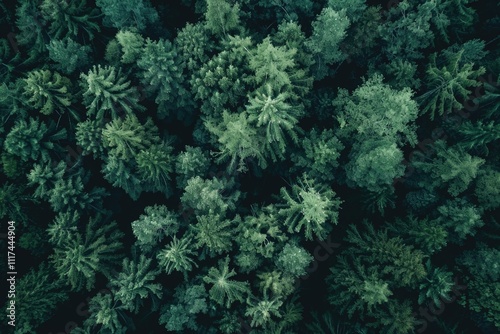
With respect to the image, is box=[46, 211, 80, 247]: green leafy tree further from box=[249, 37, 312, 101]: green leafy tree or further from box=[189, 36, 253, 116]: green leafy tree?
box=[249, 37, 312, 101]: green leafy tree

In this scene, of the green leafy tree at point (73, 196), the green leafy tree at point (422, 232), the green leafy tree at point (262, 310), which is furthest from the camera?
the green leafy tree at point (73, 196)

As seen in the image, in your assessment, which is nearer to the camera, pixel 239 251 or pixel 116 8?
pixel 116 8

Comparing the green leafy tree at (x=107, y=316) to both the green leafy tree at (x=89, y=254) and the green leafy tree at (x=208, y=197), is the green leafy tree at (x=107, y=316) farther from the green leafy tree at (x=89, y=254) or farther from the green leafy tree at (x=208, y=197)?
the green leafy tree at (x=208, y=197)

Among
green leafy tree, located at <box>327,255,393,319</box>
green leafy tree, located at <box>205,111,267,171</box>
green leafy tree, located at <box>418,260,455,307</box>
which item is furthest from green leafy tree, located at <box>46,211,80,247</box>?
green leafy tree, located at <box>418,260,455,307</box>

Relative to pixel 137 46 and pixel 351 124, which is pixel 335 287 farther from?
pixel 137 46

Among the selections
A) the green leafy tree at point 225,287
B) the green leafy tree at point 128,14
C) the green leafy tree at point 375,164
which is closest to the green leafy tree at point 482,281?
the green leafy tree at point 375,164

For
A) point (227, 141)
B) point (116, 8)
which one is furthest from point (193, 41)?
point (227, 141)
